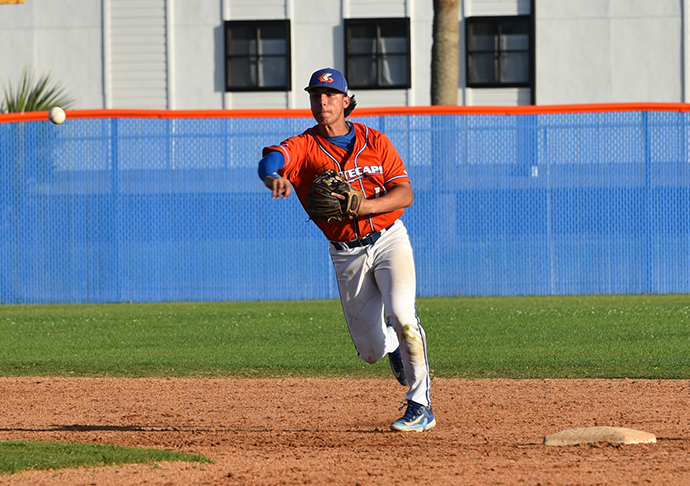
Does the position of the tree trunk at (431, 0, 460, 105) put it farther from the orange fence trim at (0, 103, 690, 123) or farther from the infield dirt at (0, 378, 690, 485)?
the infield dirt at (0, 378, 690, 485)

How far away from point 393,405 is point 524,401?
35.7 inches

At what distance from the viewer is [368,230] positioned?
550 centimetres

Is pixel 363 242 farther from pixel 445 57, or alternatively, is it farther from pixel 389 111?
pixel 445 57

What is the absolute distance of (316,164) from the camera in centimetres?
554

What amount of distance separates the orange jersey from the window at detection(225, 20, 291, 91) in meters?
16.3

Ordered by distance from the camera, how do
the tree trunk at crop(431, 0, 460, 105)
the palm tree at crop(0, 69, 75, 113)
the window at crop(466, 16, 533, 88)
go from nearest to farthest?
1. the tree trunk at crop(431, 0, 460, 105)
2. the palm tree at crop(0, 69, 75, 113)
3. the window at crop(466, 16, 533, 88)

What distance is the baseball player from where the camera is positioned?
5402mm

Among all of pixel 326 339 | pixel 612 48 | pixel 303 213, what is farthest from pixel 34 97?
pixel 612 48

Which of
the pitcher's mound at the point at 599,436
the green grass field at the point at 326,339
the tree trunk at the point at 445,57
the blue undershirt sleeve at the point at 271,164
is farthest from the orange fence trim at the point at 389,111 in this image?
the pitcher's mound at the point at 599,436

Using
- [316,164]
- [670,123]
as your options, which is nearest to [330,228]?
[316,164]

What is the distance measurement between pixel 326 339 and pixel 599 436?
5.21 m

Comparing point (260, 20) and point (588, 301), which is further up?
point (260, 20)

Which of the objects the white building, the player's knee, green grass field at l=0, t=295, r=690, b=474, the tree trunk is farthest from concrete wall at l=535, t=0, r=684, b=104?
the player's knee

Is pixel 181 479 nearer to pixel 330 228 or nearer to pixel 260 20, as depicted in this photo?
A: pixel 330 228
